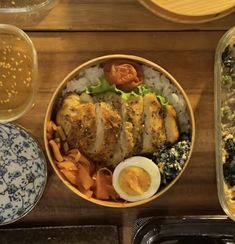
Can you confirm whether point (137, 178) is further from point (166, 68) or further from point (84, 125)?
point (166, 68)

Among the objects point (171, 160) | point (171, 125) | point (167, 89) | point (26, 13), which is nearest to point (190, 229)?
point (171, 160)

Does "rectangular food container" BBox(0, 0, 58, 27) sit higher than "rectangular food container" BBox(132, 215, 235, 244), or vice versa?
"rectangular food container" BBox(0, 0, 58, 27)

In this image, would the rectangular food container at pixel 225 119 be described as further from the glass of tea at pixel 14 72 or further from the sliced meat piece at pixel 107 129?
the glass of tea at pixel 14 72

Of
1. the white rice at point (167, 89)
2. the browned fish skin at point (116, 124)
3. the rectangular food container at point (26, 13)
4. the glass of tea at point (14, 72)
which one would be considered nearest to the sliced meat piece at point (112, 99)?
the browned fish skin at point (116, 124)

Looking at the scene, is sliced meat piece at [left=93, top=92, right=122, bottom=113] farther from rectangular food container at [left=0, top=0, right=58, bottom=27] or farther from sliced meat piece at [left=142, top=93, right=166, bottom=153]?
rectangular food container at [left=0, top=0, right=58, bottom=27]

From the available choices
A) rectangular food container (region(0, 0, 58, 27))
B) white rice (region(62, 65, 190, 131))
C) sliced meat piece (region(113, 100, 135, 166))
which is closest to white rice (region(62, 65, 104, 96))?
white rice (region(62, 65, 190, 131))

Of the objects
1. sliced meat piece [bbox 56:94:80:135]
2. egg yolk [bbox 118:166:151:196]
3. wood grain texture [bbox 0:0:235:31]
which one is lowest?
egg yolk [bbox 118:166:151:196]
